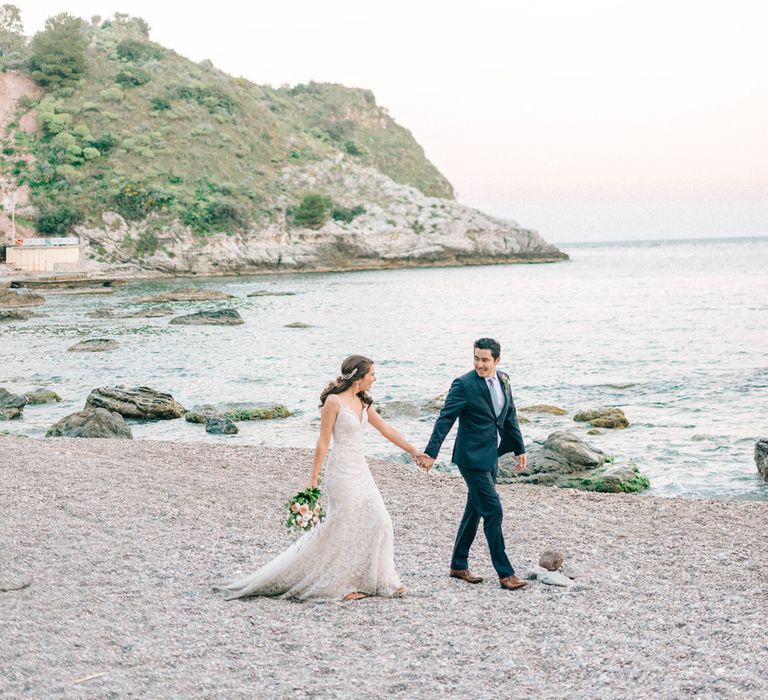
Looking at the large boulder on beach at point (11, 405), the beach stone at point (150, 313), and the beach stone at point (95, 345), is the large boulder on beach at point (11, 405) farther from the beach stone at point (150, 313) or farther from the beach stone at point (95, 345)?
the beach stone at point (150, 313)

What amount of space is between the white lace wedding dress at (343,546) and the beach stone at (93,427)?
899 cm

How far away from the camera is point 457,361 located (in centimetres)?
3039

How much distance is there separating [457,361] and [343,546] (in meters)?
23.5

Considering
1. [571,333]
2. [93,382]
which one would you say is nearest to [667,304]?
[571,333]

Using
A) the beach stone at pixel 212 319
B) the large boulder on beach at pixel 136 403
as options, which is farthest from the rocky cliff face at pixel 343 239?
the large boulder on beach at pixel 136 403

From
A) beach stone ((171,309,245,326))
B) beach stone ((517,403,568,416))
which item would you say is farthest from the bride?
beach stone ((171,309,245,326))

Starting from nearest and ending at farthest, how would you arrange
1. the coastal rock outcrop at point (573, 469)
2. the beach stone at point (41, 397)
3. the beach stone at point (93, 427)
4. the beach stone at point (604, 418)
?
the coastal rock outcrop at point (573, 469) → the beach stone at point (93, 427) → the beach stone at point (604, 418) → the beach stone at point (41, 397)

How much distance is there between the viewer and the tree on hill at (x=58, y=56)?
335ft

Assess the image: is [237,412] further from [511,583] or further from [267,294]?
[267,294]

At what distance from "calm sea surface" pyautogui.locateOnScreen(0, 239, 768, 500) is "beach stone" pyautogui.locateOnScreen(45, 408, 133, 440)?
3.90 ft

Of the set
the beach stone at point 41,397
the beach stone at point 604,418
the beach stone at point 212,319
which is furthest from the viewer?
the beach stone at point 212,319

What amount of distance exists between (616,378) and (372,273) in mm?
69280

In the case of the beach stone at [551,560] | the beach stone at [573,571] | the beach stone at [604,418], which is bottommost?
the beach stone at [604,418]

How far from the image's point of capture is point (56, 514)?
9625mm
